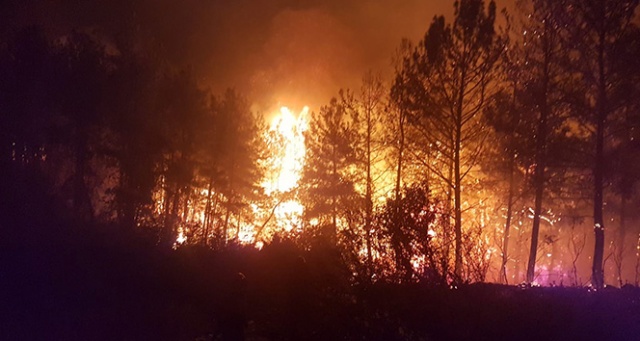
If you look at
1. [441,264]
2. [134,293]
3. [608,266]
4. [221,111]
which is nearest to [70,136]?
[221,111]

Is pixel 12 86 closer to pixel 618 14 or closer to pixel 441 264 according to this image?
pixel 441 264

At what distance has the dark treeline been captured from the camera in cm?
918

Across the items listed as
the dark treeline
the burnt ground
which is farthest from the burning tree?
the burnt ground

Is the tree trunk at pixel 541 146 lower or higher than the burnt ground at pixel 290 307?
higher

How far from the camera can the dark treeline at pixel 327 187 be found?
9.18 meters

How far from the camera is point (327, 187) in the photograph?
25469 millimetres

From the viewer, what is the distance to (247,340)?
986 cm

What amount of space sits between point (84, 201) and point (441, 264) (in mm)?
18975

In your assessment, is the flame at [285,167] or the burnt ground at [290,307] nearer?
the burnt ground at [290,307]

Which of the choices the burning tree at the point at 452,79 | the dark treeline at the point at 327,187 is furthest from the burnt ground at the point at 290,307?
the burning tree at the point at 452,79

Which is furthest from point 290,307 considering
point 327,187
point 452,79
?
point 327,187

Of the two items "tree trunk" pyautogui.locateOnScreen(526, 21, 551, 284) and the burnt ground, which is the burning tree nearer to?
"tree trunk" pyautogui.locateOnScreen(526, 21, 551, 284)

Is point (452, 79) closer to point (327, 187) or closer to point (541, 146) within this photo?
point (541, 146)

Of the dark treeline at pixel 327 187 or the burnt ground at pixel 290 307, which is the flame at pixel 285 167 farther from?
the burnt ground at pixel 290 307
